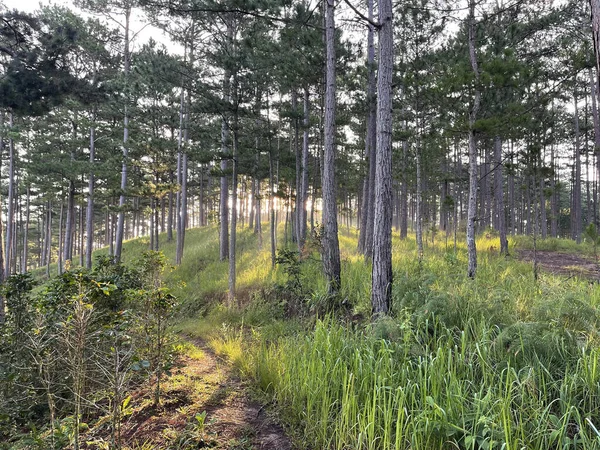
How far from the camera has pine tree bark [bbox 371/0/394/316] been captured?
4367 millimetres

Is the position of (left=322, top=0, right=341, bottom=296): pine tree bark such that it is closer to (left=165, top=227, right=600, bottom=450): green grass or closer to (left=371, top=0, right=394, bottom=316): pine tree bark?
(left=165, top=227, right=600, bottom=450): green grass

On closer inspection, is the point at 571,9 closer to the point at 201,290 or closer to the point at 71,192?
the point at 201,290

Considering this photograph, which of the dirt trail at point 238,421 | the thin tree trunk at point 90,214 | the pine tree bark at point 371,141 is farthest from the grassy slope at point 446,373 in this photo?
the thin tree trunk at point 90,214

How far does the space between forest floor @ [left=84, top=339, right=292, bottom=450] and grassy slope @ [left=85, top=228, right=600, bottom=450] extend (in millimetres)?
250

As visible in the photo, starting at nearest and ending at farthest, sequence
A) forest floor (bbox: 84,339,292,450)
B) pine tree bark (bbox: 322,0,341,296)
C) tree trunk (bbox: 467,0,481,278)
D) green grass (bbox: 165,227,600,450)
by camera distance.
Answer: green grass (bbox: 165,227,600,450), forest floor (bbox: 84,339,292,450), pine tree bark (bbox: 322,0,341,296), tree trunk (bbox: 467,0,481,278)

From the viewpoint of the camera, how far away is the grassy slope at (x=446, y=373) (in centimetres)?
192

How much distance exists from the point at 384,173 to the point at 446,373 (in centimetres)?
284

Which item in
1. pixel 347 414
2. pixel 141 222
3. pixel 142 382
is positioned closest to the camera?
pixel 347 414

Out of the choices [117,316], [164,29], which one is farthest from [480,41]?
[164,29]

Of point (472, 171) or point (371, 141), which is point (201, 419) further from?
point (371, 141)

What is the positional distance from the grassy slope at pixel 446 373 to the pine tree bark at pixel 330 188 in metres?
1.23

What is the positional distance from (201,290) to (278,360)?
739 cm

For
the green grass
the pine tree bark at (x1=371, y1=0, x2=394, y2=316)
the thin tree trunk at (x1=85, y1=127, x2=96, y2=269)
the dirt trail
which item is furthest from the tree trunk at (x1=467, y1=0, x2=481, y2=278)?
the thin tree trunk at (x1=85, y1=127, x2=96, y2=269)

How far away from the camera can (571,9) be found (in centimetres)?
795
